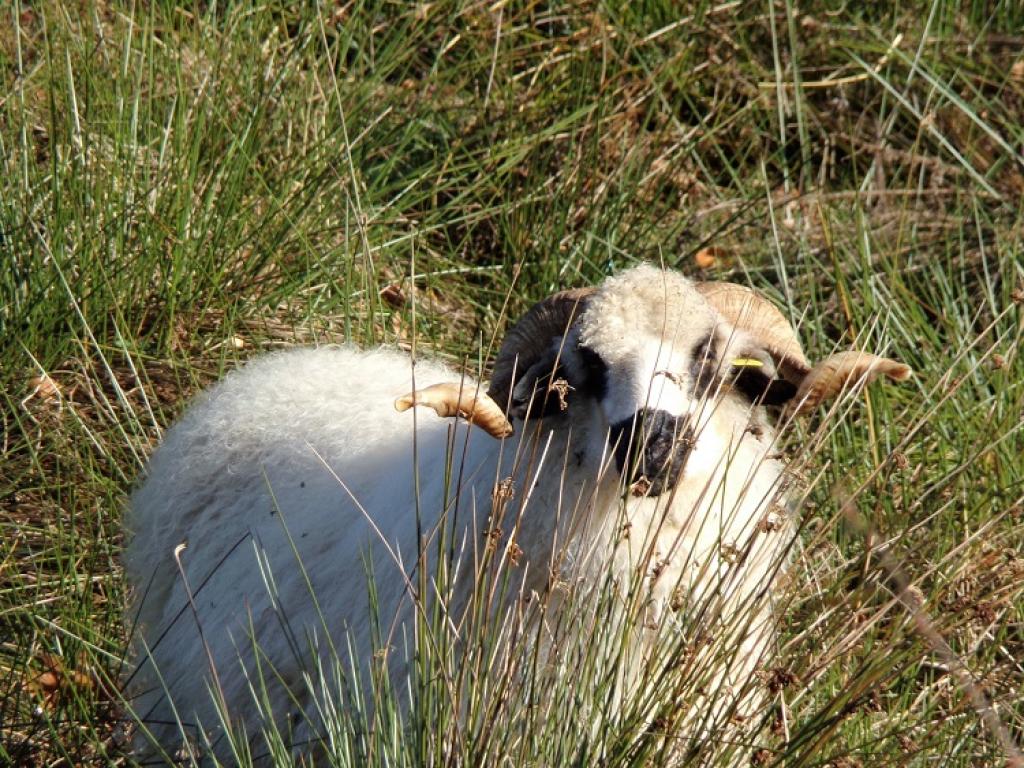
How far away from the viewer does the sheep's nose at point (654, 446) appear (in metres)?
3.24

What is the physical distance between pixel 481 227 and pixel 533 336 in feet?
7.97

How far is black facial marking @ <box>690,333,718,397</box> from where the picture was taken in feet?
11.7

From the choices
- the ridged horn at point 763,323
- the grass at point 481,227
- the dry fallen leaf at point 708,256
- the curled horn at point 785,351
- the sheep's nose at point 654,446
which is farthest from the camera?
the dry fallen leaf at point 708,256

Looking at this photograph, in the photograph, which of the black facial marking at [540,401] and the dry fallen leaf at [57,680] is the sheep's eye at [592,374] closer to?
the black facial marking at [540,401]

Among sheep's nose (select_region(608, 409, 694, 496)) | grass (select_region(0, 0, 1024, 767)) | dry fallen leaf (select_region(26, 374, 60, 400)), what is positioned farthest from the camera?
dry fallen leaf (select_region(26, 374, 60, 400))

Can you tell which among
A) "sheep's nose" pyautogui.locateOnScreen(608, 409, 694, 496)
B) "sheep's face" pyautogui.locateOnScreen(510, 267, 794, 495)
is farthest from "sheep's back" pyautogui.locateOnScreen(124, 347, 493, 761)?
"sheep's nose" pyautogui.locateOnScreen(608, 409, 694, 496)

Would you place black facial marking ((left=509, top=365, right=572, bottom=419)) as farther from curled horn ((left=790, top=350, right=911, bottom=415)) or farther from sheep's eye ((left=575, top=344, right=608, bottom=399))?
curled horn ((left=790, top=350, right=911, bottom=415))

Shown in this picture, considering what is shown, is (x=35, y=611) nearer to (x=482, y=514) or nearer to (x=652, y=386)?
(x=482, y=514)

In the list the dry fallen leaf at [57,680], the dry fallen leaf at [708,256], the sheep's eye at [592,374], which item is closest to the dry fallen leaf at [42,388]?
the dry fallen leaf at [57,680]

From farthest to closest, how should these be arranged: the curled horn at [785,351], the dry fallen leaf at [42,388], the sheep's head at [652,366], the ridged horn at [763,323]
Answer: the dry fallen leaf at [42,388]
the ridged horn at [763,323]
the curled horn at [785,351]
the sheep's head at [652,366]

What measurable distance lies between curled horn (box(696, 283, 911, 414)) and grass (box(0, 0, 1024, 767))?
13 centimetres

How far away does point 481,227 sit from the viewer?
20.1ft

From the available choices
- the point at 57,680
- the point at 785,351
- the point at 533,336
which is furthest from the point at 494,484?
the point at 57,680

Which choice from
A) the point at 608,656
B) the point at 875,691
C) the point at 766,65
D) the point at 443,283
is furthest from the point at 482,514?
the point at 766,65
